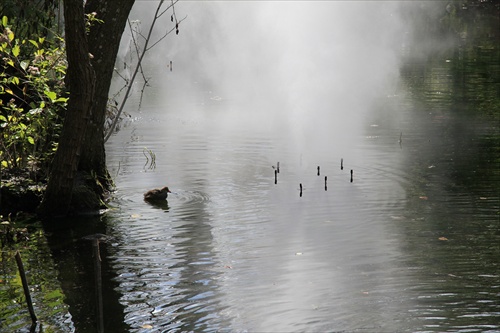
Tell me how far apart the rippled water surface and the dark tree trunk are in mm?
925

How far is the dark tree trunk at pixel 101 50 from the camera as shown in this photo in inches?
500

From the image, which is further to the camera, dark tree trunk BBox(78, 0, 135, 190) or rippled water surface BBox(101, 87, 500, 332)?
dark tree trunk BBox(78, 0, 135, 190)

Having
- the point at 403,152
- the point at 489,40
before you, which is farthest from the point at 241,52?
the point at 403,152

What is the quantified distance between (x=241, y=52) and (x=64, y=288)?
30462mm

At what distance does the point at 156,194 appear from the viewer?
13102 mm

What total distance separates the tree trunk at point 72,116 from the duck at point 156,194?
123 cm

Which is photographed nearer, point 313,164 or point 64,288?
point 64,288

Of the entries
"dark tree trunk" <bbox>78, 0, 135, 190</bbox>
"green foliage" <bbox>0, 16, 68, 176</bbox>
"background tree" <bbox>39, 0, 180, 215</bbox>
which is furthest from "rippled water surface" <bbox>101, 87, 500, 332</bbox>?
"green foliage" <bbox>0, 16, 68, 176</bbox>

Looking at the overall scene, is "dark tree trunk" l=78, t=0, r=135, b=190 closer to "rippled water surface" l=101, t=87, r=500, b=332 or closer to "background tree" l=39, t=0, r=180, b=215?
"background tree" l=39, t=0, r=180, b=215

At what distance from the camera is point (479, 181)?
1430 cm

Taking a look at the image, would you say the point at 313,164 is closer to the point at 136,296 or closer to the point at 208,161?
the point at 208,161

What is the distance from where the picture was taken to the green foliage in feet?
40.2

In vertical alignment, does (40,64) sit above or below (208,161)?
above

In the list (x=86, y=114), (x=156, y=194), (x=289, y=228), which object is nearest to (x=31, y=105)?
(x=86, y=114)
